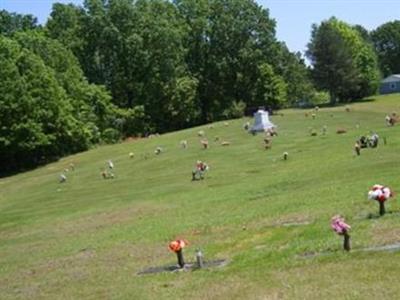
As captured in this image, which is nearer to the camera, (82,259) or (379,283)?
(379,283)

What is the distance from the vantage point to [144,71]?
92.5 m

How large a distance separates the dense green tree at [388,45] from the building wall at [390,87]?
2443 centimetres

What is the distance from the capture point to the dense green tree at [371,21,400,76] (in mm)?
166250

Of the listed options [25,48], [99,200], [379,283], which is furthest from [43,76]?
[379,283]

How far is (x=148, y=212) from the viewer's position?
99.5 ft

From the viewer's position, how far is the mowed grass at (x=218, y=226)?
47.5ft

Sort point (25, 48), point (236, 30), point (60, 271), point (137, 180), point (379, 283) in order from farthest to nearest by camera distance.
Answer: point (236, 30)
point (25, 48)
point (137, 180)
point (60, 271)
point (379, 283)

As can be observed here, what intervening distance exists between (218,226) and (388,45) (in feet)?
515

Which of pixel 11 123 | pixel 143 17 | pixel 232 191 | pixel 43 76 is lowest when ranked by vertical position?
pixel 232 191

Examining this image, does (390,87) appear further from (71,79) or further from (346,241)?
(346,241)

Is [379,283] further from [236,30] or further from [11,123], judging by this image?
[236,30]

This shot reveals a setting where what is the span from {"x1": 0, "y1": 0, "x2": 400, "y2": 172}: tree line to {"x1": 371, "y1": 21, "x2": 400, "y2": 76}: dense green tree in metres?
54.7

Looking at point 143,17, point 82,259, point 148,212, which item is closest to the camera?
point 82,259

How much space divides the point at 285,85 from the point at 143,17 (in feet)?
71.0
